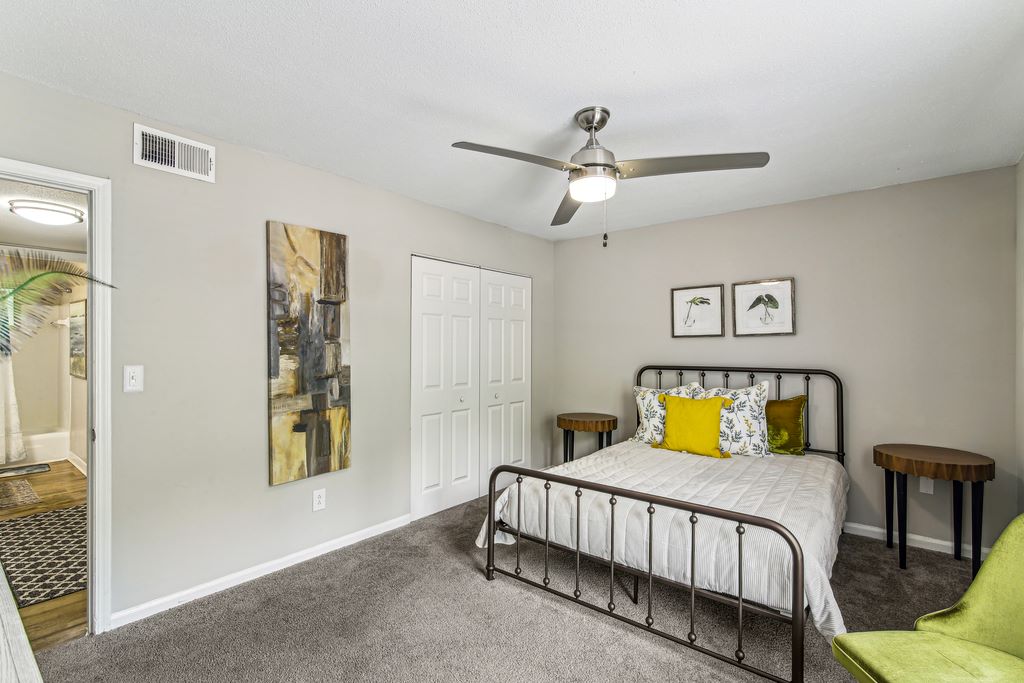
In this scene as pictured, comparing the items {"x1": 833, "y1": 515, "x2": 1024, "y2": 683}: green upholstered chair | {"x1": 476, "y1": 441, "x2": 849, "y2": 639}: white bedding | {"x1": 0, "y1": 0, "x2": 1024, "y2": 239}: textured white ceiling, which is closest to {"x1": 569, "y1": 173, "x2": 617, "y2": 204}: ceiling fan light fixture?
{"x1": 0, "y1": 0, "x2": 1024, "y2": 239}: textured white ceiling

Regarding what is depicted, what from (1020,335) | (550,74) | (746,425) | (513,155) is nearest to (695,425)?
(746,425)

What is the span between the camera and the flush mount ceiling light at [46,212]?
239 centimetres

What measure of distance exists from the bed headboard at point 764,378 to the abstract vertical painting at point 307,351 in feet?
8.67

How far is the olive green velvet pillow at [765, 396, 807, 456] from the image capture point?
3.48 metres

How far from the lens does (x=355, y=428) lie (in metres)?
3.33

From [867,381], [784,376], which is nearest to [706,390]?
[784,376]

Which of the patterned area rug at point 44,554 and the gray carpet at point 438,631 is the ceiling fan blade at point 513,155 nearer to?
the gray carpet at point 438,631

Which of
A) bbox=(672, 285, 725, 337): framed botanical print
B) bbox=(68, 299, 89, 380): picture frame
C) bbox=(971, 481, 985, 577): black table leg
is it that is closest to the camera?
bbox=(68, 299, 89, 380): picture frame

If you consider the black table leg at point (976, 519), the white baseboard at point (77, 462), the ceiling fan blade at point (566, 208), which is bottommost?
the white baseboard at point (77, 462)

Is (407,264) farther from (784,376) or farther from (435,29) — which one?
(784,376)

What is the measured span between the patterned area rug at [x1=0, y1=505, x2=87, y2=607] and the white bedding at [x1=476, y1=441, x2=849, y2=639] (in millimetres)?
2361

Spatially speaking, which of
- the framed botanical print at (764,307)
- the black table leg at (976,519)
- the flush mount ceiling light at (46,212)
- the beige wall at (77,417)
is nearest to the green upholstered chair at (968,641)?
the black table leg at (976,519)

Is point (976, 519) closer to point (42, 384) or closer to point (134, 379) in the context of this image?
point (134, 379)

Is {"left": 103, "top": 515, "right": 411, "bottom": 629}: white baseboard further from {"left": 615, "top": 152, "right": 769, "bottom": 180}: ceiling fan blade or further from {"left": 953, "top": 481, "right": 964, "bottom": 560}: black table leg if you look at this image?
{"left": 953, "top": 481, "right": 964, "bottom": 560}: black table leg
